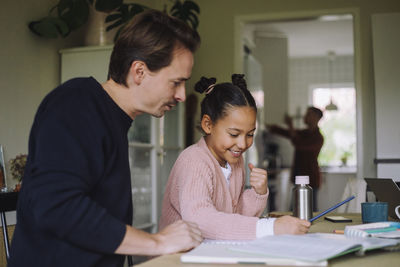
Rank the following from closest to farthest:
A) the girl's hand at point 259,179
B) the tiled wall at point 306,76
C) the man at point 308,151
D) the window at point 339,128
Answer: the girl's hand at point 259,179, the man at point 308,151, the window at point 339,128, the tiled wall at point 306,76

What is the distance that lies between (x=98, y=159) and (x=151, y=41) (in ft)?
1.04

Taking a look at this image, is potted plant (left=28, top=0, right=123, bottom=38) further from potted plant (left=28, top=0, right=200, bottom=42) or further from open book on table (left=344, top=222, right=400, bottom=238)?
open book on table (left=344, top=222, right=400, bottom=238)

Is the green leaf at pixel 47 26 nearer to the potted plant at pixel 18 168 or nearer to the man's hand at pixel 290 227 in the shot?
the potted plant at pixel 18 168

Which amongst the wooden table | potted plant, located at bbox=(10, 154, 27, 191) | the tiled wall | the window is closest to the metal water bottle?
the wooden table

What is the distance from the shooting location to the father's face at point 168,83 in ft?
3.98

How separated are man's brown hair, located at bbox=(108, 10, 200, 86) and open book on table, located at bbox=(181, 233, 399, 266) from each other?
47 centimetres

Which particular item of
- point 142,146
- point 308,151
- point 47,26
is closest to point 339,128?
point 308,151

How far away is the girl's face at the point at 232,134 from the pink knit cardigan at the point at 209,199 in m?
0.04

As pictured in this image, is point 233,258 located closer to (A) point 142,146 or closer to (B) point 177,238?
(B) point 177,238

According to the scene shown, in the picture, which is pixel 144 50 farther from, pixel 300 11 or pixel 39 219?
pixel 300 11

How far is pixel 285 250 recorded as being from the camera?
983mm

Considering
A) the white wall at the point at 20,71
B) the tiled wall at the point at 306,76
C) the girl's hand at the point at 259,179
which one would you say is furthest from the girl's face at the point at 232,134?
the tiled wall at the point at 306,76

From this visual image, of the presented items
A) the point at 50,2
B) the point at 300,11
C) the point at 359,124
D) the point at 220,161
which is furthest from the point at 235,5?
the point at 220,161

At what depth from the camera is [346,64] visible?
9.09m
